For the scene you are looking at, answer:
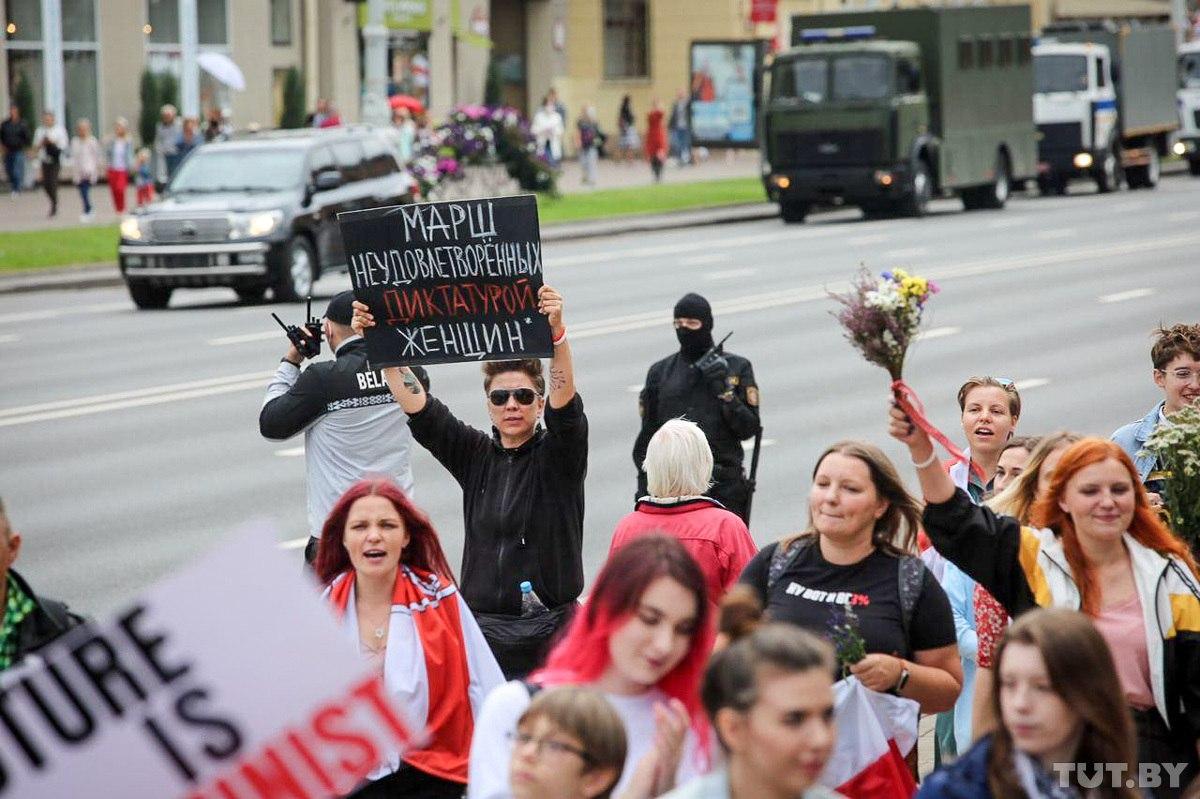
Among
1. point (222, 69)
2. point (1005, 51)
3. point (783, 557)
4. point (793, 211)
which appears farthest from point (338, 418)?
point (222, 69)

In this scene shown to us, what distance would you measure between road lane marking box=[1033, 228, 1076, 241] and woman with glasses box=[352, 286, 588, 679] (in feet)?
85.5

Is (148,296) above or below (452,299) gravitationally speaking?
below

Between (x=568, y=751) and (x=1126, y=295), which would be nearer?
(x=568, y=751)

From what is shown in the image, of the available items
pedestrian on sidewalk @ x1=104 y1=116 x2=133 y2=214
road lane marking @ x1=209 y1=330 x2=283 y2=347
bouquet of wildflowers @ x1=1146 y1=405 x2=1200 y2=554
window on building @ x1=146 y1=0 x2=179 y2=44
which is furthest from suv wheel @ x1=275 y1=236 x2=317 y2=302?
window on building @ x1=146 y1=0 x2=179 y2=44

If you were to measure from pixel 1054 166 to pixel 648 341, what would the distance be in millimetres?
25088

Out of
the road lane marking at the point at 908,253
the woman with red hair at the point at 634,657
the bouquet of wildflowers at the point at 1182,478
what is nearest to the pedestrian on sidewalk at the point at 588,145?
Result: the road lane marking at the point at 908,253

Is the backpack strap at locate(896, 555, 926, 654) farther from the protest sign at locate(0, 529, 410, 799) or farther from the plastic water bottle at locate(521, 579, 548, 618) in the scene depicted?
the protest sign at locate(0, 529, 410, 799)

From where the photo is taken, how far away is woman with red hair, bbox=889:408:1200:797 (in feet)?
16.9

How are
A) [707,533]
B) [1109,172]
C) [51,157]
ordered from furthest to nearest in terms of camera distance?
[1109,172] → [51,157] → [707,533]

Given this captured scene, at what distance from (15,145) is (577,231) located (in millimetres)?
13922

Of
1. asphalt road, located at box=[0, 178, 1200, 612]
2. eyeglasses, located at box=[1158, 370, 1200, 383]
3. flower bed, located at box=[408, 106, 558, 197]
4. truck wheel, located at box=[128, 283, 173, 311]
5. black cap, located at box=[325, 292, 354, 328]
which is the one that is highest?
flower bed, located at box=[408, 106, 558, 197]

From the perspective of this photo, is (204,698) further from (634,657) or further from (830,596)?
(830,596)

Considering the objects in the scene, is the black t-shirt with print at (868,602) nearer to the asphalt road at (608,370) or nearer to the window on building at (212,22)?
the asphalt road at (608,370)

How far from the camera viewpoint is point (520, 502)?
6.80m
